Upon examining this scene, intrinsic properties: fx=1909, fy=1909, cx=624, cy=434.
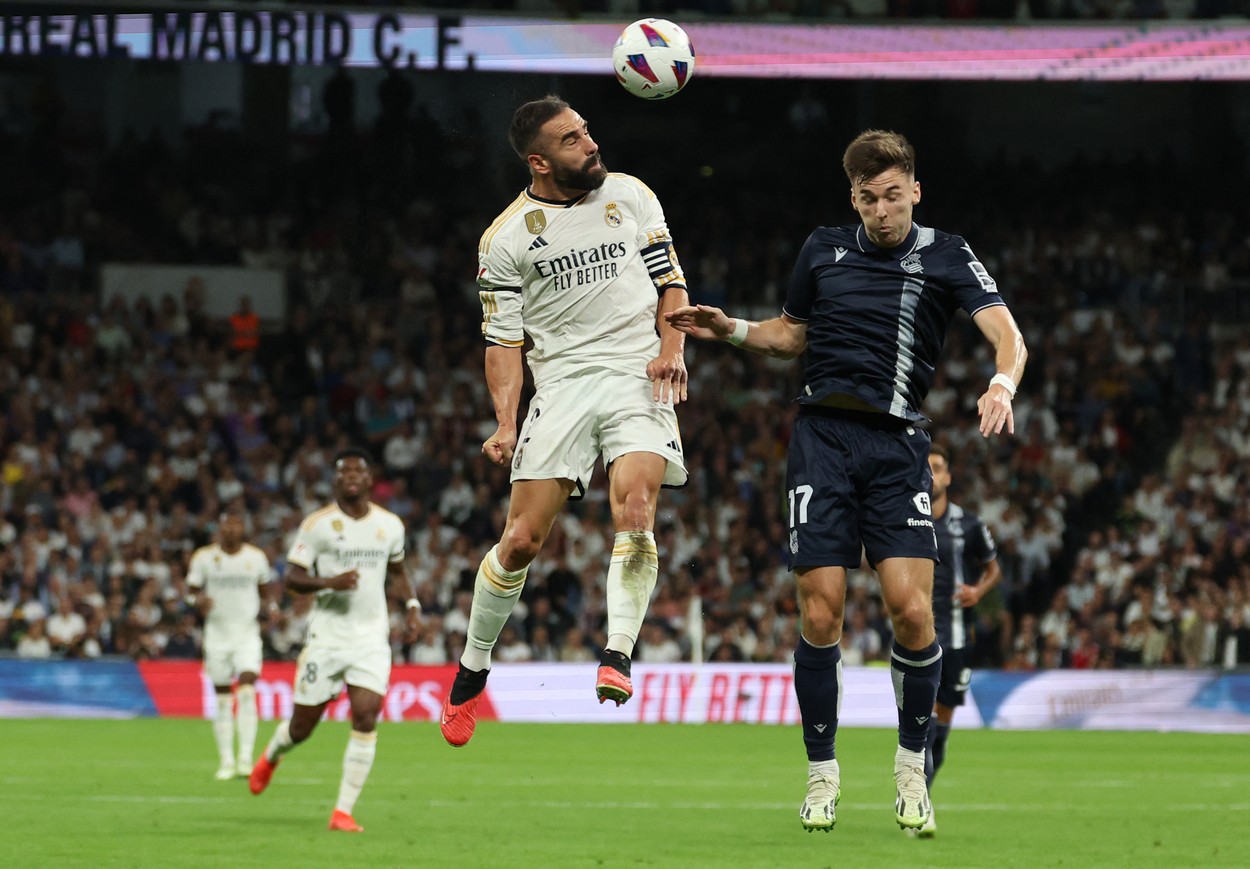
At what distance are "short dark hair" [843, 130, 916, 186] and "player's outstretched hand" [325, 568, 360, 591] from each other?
6471 mm

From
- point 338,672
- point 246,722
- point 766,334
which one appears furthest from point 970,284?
point 246,722

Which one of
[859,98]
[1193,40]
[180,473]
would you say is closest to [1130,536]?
[1193,40]

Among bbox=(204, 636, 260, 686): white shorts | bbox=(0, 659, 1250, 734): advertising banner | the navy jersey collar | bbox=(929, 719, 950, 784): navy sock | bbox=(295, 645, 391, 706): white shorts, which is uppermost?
the navy jersey collar

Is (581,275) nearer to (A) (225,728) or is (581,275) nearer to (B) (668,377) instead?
(B) (668,377)

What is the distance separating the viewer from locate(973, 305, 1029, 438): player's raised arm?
287 inches

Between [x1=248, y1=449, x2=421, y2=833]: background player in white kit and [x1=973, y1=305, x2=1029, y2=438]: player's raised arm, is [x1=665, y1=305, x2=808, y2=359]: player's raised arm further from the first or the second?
[x1=248, y1=449, x2=421, y2=833]: background player in white kit

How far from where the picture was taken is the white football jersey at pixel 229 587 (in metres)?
17.9

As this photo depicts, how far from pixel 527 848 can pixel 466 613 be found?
12.0 metres

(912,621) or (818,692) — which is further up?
(912,621)

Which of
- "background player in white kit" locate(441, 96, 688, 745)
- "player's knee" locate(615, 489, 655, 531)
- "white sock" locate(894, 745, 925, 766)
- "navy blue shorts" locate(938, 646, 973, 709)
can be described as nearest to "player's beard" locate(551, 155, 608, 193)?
"background player in white kit" locate(441, 96, 688, 745)

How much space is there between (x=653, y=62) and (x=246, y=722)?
10.6 m

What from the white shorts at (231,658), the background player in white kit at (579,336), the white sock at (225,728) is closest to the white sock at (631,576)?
the background player in white kit at (579,336)

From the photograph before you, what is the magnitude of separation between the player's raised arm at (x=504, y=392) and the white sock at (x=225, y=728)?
9.47 m

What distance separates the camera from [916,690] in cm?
848
